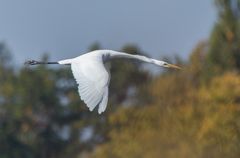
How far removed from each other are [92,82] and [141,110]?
20.5m

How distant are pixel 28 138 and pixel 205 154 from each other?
19100 mm

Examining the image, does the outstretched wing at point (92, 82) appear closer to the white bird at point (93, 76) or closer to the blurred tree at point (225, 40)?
the white bird at point (93, 76)

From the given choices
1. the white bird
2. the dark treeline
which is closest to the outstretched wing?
the white bird

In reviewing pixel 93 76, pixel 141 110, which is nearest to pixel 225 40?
pixel 141 110

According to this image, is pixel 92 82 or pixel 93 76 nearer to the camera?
pixel 92 82

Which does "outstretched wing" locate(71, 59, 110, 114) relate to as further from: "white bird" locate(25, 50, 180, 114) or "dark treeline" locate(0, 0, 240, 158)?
"dark treeline" locate(0, 0, 240, 158)

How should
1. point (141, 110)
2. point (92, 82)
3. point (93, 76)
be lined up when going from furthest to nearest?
point (141, 110) < point (93, 76) < point (92, 82)

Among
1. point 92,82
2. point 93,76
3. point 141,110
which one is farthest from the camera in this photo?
point 141,110

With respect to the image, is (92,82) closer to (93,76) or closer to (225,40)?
(93,76)

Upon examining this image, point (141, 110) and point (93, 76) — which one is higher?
point (93, 76)

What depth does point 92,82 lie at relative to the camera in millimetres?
17344

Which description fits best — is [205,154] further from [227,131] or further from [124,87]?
[124,87]

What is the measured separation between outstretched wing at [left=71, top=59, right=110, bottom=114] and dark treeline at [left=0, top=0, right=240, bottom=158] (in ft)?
39.8

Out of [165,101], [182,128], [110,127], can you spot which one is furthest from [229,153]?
[110,127]
